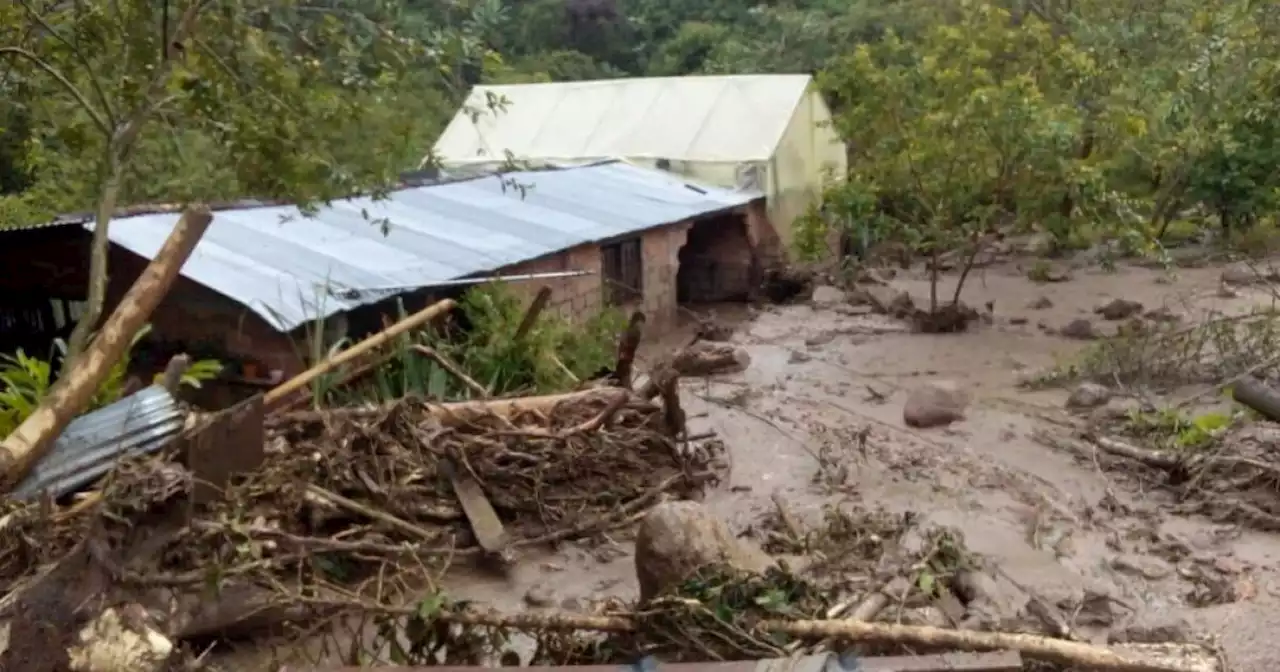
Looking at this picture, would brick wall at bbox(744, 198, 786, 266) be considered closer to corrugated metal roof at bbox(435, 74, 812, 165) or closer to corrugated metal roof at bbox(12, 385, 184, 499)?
corrugated metal roof at bbox(435, 74, 812, 165)

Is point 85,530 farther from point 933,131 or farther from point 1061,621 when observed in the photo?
point 933,131

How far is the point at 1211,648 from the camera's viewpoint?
187 inches

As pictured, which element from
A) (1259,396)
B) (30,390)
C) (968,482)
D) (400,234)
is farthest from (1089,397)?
(30,390)

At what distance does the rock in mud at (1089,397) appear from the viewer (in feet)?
32.6

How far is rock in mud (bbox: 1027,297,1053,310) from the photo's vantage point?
603 inches

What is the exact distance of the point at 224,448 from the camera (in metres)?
5.43

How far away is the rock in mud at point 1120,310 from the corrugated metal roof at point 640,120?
525 cm

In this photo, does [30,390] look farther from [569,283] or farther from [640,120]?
[640,120]

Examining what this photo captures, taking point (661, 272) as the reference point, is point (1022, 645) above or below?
above

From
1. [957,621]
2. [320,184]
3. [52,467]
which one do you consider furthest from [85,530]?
[957,621]

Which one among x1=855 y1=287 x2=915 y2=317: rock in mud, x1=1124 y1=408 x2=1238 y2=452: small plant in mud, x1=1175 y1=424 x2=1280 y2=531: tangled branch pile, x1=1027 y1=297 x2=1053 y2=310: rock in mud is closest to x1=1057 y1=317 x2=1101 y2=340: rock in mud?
x1=1027 y1=297 x2=1053 y2=310: rock in mud

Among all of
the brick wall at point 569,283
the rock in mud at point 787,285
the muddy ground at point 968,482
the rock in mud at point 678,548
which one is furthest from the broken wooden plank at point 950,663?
the rock in mud at point 787,285

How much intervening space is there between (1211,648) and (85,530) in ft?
14.8

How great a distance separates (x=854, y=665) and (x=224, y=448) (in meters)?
3.05
